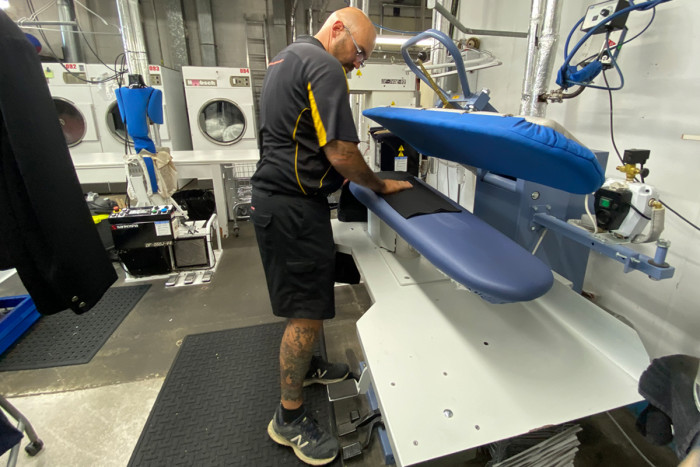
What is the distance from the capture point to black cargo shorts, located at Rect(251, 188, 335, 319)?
121 centimetres

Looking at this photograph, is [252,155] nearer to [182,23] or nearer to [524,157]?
[524,157]

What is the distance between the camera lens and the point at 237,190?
160 inches

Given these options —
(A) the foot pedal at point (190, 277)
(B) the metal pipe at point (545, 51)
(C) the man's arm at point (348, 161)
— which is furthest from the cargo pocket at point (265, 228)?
(A) the foot pedal at point (190, 277)

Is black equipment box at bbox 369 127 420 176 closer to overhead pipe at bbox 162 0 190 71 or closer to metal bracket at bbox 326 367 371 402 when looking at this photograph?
metal bracket at bbox 326 367 371 402

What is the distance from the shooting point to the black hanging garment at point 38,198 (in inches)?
29.3

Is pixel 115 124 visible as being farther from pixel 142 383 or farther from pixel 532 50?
pixel 532 50

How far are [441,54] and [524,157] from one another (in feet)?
7.13

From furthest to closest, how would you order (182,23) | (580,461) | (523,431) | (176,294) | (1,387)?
1. (182,23)
2. (176,294)
3. (1,387)
4. (580,461)
5. (523,431)

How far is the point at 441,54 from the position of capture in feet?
8.71

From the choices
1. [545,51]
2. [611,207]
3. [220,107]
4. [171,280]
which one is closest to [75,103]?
[220,107]

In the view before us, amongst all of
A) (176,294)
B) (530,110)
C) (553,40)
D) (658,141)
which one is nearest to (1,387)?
(176,294)

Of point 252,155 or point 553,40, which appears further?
point 252,155

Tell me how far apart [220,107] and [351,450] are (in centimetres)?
473

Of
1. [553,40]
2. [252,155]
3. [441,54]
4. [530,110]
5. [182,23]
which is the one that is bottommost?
[252,155]
